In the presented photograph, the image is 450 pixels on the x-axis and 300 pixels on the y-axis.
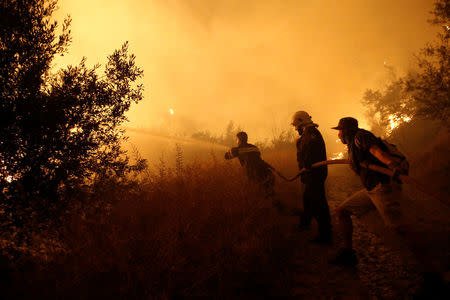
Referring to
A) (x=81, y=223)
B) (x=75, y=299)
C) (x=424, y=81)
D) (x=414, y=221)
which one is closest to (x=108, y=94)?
(x=81, y=223)

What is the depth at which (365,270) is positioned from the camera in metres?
3.32

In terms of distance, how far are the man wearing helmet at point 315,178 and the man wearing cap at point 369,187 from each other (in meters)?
0.91

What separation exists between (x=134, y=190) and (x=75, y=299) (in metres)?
2.92

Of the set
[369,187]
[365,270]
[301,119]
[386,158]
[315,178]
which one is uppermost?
[301,119]

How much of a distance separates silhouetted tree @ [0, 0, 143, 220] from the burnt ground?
4352 mm

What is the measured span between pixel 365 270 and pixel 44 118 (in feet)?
20.2

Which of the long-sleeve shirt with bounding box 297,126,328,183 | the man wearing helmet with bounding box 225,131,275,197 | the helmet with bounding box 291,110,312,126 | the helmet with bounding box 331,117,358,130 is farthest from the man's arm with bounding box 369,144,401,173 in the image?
the man wearing helmet with bounding box 225,131,275,197

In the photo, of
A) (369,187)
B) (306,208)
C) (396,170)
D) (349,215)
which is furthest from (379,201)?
(306,208)

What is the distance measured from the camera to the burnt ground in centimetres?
278

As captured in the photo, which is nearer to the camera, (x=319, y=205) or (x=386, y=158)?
(x=386, y=158)

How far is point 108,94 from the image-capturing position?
4.63 metres

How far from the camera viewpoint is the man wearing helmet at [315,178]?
14.4 feet

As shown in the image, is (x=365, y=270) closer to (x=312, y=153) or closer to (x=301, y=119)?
(x=312, y=153)

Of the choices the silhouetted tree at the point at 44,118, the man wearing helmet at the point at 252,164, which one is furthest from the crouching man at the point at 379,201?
the silhouetted tree at the point at 44,118
